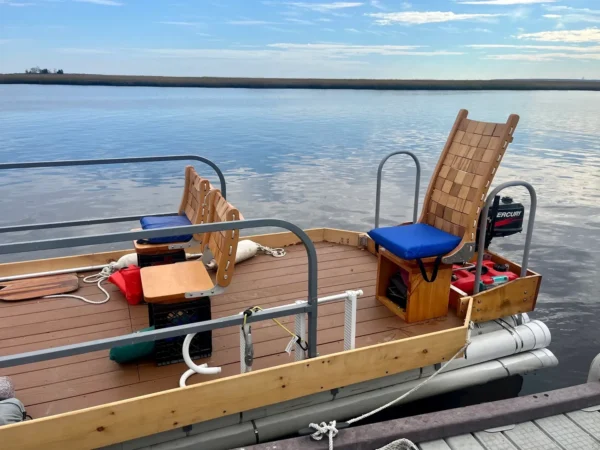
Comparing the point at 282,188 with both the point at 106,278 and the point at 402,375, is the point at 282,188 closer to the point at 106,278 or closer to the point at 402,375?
the point at 106,278

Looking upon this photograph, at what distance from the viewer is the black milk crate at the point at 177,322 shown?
362 cm

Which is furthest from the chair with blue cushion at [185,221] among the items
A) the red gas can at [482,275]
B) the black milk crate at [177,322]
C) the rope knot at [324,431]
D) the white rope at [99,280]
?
the red gas can at [482,275]

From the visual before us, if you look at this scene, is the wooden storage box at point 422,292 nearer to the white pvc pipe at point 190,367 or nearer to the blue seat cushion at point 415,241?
the blue seat cushion at point 415,241

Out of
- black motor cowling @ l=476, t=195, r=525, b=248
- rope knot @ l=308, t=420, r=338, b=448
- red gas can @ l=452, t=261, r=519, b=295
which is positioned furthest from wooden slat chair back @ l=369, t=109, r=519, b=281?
rope knot @ l=308, t=420, r=338, b=448

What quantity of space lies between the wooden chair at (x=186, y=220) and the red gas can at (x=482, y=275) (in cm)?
254

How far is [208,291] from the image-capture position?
3.62 metres

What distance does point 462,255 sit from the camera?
4297mm

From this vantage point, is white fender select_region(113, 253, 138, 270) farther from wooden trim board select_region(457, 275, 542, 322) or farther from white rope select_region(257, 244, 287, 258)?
wooden trim board select_region(457, 275, 542, 322)

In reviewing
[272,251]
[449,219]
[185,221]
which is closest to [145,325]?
[185,221]

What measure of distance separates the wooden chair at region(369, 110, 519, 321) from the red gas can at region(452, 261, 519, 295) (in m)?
0.37

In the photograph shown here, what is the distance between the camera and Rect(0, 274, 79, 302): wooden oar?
4.79m

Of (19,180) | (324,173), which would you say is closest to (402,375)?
(324,173)

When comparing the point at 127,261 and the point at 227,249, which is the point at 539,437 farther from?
the point at 127,261

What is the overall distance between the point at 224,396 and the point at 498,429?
197 cm
